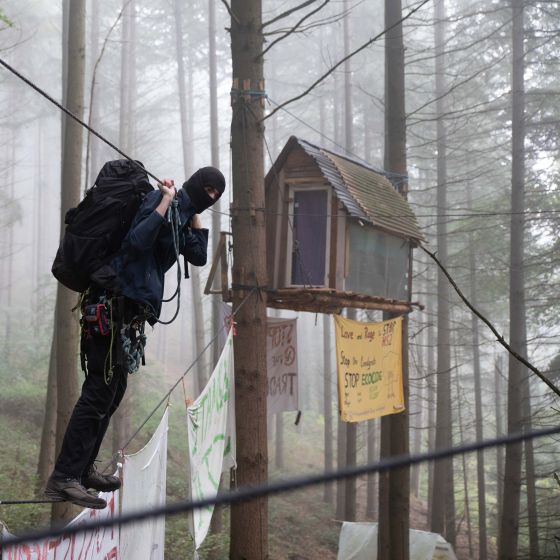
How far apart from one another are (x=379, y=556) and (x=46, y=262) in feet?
127

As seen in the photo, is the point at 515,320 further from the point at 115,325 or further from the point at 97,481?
the point at 115,325

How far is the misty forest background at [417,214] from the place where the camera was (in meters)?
14.0

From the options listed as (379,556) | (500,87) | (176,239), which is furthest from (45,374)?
(176,239)

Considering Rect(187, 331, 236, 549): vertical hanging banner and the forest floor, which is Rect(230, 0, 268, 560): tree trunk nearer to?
Rect(187, 331, 236, 549): vertical hanging banner

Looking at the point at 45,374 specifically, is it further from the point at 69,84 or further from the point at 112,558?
the point at 112,558

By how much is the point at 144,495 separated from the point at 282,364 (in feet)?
11.7

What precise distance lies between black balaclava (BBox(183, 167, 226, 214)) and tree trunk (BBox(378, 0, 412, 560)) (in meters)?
6.07

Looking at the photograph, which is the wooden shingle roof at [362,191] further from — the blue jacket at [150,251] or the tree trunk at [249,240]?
the blue jacket at [150,251]

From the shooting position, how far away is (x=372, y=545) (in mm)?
13086

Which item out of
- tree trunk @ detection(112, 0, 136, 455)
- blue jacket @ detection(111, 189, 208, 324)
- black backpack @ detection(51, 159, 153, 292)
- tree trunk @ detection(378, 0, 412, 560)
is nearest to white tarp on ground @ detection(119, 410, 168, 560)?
blue jacket @ detection(111, 189, 208, 324)

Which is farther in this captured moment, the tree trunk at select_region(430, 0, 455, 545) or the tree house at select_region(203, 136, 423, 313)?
the tree trunk at select_region(430, 0, 455, 545)

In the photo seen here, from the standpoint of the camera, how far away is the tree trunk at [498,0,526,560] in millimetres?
12539

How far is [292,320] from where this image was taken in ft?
28.0

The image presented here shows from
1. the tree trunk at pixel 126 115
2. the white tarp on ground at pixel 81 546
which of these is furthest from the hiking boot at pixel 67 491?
the tree trunk at pixel 126 115
